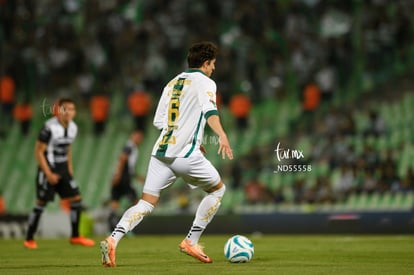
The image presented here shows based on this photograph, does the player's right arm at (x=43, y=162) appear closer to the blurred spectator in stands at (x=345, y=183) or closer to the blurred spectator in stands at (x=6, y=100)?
the blurred spectator in stands at (x=345, y=183)

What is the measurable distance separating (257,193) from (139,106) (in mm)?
5145

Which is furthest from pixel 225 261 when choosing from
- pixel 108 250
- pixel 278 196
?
pixel 278 196

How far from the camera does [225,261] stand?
10773mm

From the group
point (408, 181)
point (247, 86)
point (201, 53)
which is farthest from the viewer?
point (247, 86)

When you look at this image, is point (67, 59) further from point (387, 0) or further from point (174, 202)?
point (387, 0)

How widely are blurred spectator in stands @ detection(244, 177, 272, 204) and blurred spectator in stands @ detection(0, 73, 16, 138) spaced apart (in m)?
8.82

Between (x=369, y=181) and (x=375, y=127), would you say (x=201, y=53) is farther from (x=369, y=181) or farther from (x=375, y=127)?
(x=375, y=127)

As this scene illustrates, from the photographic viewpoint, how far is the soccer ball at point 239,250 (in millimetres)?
10359

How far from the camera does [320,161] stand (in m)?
20.2

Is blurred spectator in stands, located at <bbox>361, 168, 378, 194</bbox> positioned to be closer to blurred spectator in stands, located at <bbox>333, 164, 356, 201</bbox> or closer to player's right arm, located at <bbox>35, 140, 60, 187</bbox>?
blurred spectator in stands, located at <bbox>333, 164, 356, 201</bbox>

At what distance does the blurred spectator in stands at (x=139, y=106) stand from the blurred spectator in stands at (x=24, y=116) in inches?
132

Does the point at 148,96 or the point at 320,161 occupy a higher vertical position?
the point at 148,96

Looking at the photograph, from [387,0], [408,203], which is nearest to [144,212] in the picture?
[408,203]

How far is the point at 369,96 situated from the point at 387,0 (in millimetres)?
2712
